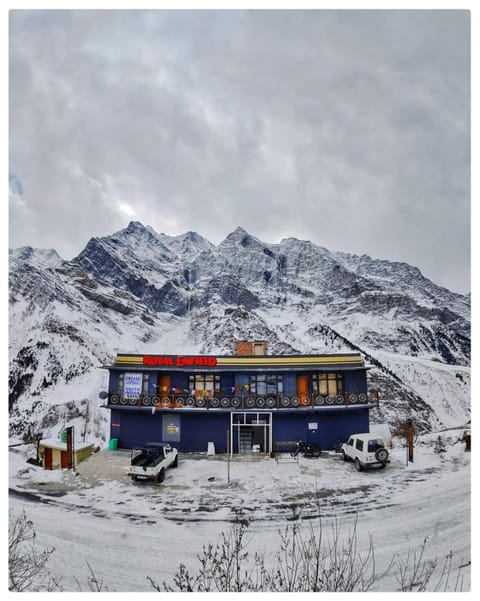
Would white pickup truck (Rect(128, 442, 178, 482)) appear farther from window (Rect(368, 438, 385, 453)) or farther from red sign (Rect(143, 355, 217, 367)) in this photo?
window (Rect(368, 438, 385, 453))

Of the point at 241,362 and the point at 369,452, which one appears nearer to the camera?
the point at 369,452

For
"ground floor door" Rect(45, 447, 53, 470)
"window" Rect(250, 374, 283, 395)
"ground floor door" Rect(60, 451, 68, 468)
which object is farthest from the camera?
"window" Rect(250, 374, 283, 395)

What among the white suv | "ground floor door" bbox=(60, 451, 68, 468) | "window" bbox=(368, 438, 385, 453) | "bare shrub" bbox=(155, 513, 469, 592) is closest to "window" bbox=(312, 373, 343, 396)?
the white suv

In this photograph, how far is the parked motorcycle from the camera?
20.7m

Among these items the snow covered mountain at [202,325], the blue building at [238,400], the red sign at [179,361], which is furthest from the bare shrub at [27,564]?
the snow covered mountain at [202,325]

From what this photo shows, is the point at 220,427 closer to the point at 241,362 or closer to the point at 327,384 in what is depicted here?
the point at 241,362

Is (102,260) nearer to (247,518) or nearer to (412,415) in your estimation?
(412,415)

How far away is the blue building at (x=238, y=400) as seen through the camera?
22047 mm

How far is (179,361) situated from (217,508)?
10.6 meters

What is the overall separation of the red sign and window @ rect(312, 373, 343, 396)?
22.1 ft

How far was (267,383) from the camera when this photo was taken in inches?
910

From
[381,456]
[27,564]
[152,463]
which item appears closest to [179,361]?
[152,463]

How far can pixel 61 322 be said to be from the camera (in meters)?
80.3

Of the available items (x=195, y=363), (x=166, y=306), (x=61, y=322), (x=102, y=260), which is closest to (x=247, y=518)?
(x=195, y=363)
